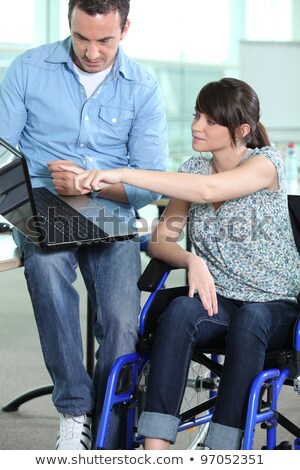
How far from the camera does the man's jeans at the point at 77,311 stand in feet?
6.16

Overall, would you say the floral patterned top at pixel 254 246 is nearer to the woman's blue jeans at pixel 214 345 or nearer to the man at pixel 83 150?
the woman's blue jeans at pixel 214 345

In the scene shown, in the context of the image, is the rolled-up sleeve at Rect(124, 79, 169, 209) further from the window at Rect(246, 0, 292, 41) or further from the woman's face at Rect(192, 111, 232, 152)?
the window at Rect(246, 0, 292, 41)

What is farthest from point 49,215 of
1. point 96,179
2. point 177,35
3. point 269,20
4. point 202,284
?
point 269,20

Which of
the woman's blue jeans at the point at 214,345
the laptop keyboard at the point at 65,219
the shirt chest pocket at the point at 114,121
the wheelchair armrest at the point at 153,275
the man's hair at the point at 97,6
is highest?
the man's hair at the point at 97,6

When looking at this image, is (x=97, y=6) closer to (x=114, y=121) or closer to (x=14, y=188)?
(x=114, y=121)

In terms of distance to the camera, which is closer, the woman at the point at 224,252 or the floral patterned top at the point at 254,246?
the woman at the point at 224,252

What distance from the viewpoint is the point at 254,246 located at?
191 cm

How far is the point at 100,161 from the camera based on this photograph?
7.02 ft

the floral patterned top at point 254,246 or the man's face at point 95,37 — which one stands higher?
the man's face at point 95,37

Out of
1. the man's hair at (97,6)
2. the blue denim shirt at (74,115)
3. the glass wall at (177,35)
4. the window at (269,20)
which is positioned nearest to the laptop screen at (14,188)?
the blue denim shirt at (74,115)

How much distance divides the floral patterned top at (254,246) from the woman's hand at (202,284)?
2.7 inches

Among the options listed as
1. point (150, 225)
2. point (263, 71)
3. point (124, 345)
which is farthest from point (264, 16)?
point (124, 345)

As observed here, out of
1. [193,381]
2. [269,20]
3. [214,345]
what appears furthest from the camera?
[269,20]

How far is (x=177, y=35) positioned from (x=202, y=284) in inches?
180
